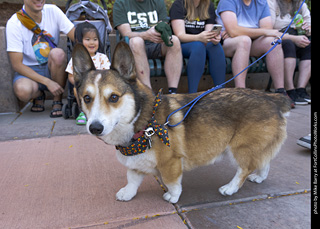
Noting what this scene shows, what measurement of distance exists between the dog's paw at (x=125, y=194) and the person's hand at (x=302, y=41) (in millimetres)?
4361

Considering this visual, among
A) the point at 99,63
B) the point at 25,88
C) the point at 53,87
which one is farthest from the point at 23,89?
the point at 99,63

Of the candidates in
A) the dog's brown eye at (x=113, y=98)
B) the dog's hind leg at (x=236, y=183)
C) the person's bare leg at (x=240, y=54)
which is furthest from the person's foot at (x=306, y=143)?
the dog's brown eye at (x=113, y=98)

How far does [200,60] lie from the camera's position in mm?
3965

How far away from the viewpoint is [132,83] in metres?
1.93

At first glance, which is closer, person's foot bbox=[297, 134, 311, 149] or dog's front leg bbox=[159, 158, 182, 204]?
dog's front leg bbox=[159, 158, 182, 204]

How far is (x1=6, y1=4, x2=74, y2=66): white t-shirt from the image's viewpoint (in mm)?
3994

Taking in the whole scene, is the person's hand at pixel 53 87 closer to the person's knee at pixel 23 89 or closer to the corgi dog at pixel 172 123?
the person's knee at pixel 23 89

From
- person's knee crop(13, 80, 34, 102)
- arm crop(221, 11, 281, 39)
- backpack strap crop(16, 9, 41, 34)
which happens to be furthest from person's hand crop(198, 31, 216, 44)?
person's knee crop(13, 80, 34, 102)

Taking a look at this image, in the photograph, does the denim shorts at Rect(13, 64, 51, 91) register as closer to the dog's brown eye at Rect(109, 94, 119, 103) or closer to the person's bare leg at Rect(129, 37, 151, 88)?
the person's bare leg at Rect(129, 37, 151, 88)

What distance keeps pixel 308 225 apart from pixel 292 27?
4409 mm

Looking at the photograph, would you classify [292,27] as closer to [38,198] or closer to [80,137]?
[80,137]

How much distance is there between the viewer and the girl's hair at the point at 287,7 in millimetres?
4867

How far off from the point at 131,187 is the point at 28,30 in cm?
353

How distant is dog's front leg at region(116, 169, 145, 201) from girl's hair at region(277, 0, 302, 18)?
4550mm
